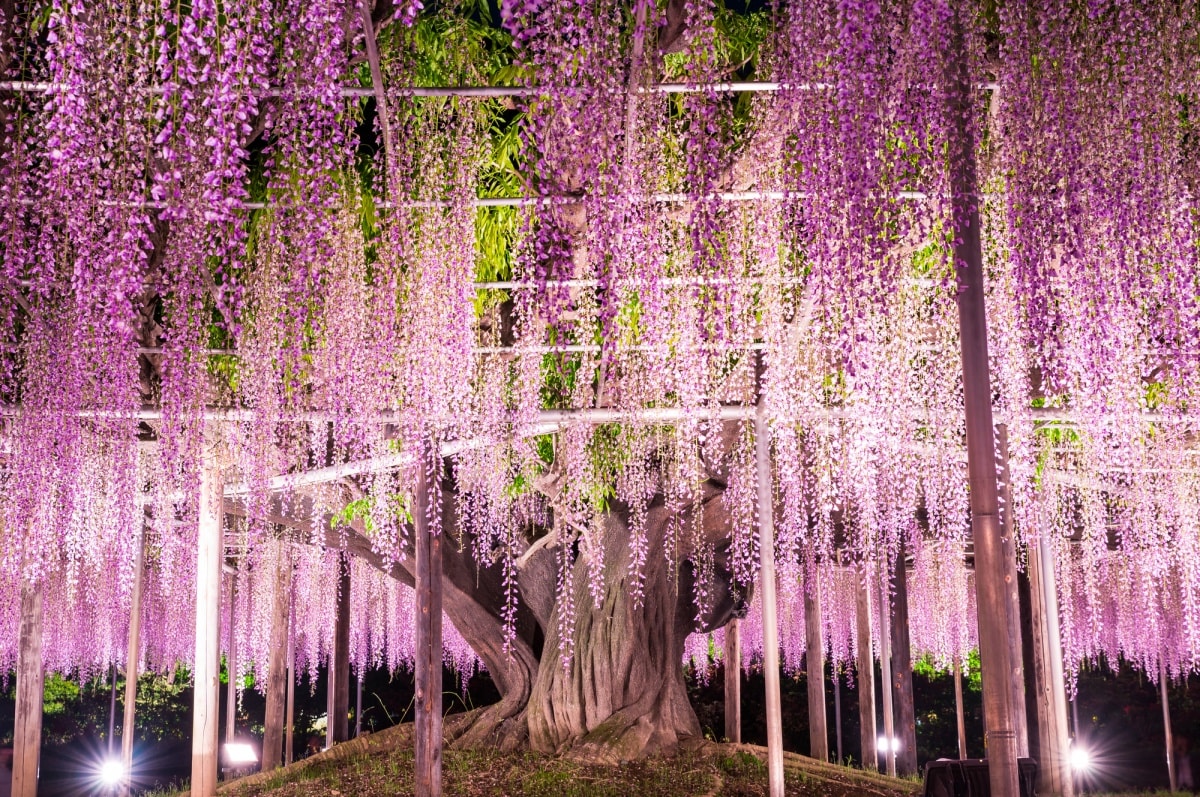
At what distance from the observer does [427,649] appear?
6.57 m

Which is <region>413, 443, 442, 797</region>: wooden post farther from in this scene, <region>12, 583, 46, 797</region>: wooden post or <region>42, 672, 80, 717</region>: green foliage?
<region>42, 672, 80, 717</region>: green foliage

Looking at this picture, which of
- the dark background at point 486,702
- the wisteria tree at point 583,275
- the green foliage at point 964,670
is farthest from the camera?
the green foliage at point 964,670

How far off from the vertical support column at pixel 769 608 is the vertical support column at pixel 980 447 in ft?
10.9

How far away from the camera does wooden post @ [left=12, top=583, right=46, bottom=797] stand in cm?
791

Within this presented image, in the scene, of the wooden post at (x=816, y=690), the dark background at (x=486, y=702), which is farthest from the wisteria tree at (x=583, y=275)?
the dark background at (x=486, y=702)

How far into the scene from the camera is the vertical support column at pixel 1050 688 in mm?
7633

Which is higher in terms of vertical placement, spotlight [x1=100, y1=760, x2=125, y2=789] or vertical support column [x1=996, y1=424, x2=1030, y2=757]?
vertical support column [x1=996, y1=424, x2=1030, y2=757]

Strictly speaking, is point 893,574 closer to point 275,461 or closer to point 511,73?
point 275,461

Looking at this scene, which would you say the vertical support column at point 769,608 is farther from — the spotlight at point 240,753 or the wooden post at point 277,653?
the wooden post at point 277,653

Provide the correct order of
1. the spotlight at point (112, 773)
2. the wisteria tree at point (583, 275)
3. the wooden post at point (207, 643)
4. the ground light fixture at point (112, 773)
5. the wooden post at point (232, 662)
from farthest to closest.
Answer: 1. the wooden post at point (232, 662)
2. the spotlight at point (112, 773)
3. the ground light fixture at point (112, 773)
4. the wooden post at point (207, 643)
5. the wisteria tree at point (583, 275)

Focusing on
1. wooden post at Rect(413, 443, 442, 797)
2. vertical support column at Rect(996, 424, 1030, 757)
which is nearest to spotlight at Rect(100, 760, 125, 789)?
wooden post at Rect(413, 443, 442, 797)

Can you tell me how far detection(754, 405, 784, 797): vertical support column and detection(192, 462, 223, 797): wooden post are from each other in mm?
3347

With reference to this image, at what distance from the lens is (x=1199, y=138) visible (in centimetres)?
421

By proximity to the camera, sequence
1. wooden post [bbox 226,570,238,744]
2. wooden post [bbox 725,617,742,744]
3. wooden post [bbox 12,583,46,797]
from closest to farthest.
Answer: wooden post [bbox 12,583,46,797]
wooden post [bbox 226,570,238,744]
wooden post [bbox 725,617,742,744]
